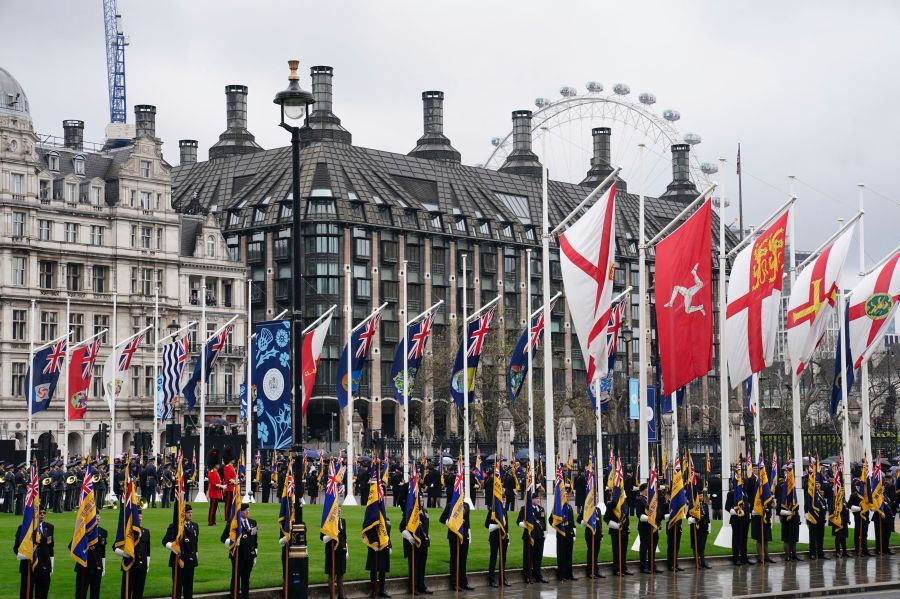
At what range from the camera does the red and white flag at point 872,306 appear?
43.4 m

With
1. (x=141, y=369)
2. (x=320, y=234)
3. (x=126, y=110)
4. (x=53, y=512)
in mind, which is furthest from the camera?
(x=126, y=110)

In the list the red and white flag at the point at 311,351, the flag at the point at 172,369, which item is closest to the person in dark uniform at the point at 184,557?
the red and white flag at the point at 311,351

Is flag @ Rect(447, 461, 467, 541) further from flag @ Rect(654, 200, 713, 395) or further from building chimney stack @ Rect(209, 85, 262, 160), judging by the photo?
building chimney stack @ Rect(209, 85, 262, 160)

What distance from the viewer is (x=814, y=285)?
41.0m

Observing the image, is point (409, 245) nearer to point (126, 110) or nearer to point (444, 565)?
point (126, 110)

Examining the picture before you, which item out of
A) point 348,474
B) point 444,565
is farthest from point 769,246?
point 348,474

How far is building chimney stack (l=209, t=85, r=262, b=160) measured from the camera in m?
123

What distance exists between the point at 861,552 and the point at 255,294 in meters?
76.2

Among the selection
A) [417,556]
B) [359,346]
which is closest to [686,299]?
[417,556]

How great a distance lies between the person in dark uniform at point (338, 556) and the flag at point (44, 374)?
97.9ft

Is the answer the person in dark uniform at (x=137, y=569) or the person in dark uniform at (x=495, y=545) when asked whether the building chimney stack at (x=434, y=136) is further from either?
the person in dark uniform at (x=137, y=569)

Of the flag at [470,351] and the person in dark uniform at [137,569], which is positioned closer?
the person in dark uniform at [137,569]

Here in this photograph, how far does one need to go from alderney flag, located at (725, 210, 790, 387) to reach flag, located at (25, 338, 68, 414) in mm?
28160

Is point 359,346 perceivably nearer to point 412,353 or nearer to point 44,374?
point 412,353
